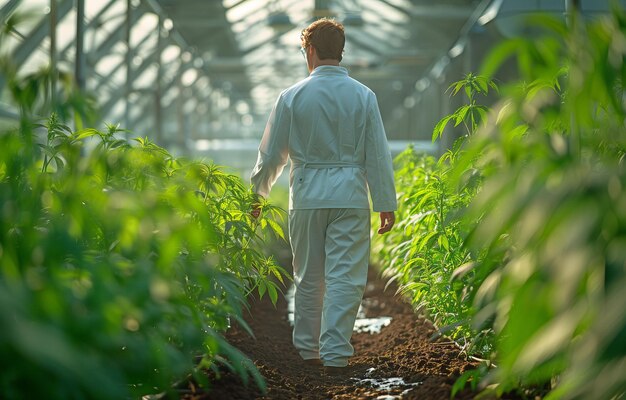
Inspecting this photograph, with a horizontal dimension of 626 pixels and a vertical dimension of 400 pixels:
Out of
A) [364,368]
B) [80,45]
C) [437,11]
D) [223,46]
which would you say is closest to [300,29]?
[223,46]

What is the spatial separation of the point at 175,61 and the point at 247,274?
11.1 meters

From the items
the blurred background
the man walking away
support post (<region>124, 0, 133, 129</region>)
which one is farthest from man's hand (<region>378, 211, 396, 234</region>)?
support post (<region>124, 0, 133, 129</region>)

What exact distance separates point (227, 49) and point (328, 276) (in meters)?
10.8

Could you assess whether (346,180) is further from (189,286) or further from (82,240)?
(82,240)

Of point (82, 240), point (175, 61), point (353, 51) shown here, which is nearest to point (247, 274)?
point (82, 240)

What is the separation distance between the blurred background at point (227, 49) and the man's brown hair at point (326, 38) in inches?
70.7

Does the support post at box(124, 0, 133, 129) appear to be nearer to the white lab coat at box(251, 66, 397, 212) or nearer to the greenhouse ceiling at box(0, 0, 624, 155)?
the greenhouse ceiling at box(0, 0, 624, 155)

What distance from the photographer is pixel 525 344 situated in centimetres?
145

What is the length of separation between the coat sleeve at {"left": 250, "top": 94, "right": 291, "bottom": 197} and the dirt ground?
72cm

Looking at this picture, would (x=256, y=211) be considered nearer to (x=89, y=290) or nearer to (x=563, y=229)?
(x=89, y=290)

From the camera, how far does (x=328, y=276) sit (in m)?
3.98

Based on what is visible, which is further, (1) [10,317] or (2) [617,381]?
(2) [617,381]

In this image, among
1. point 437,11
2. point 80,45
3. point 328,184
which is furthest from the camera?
point 437,11

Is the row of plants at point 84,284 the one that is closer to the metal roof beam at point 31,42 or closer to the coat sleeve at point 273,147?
Result: the coat sleeve at point 273,147
